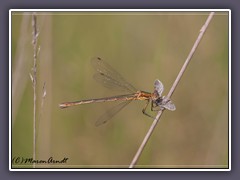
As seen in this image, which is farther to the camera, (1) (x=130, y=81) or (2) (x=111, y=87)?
(1) (x=130, y=81)

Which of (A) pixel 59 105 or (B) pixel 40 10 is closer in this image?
(B) pixel 40 10

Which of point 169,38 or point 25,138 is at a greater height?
point 169,38

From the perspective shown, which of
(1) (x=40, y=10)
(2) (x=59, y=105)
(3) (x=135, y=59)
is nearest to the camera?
(1) (x=40, y=10)

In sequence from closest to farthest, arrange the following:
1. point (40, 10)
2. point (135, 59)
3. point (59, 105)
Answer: point (40, 10) < point (59, 105) < point (135, 59)

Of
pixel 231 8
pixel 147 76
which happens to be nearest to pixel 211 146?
pixel 147 76

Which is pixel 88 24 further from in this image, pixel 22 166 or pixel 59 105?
pixel 22 166

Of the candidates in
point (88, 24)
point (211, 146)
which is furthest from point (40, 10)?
point (211, 146)

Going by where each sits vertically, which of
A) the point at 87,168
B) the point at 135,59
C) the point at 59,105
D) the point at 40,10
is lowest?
the point at 87,168
